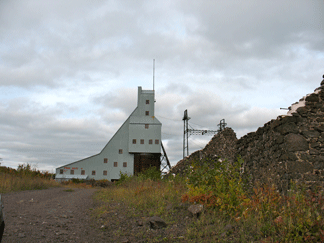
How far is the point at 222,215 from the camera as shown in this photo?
19.5ft

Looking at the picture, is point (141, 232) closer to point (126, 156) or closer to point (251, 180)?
point (251, 180)

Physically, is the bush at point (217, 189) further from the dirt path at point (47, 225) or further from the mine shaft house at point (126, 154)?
the mine shaft house at point (126, 154)

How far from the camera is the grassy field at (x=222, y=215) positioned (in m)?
4.67

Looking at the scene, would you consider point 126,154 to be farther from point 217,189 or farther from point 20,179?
point 217,189

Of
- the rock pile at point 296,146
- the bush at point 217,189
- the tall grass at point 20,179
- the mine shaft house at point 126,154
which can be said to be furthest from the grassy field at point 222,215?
the mine shaft house at point 126,154

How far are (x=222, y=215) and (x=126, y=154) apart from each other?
88.0 ft

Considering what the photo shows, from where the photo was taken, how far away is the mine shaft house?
31.4m

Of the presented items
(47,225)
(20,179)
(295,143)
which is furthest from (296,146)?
(20,179)

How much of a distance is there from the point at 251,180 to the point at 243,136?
2.10m

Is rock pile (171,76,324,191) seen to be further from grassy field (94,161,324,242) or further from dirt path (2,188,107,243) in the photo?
dirt path (2,188,107,243)

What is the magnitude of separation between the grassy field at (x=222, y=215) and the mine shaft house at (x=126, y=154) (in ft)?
77.0

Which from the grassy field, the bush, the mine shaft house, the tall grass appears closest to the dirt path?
the grassy field

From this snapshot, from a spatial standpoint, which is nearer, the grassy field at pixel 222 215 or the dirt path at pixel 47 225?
the grassy field at pixel 222 215

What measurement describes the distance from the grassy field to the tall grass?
626 centimetres
